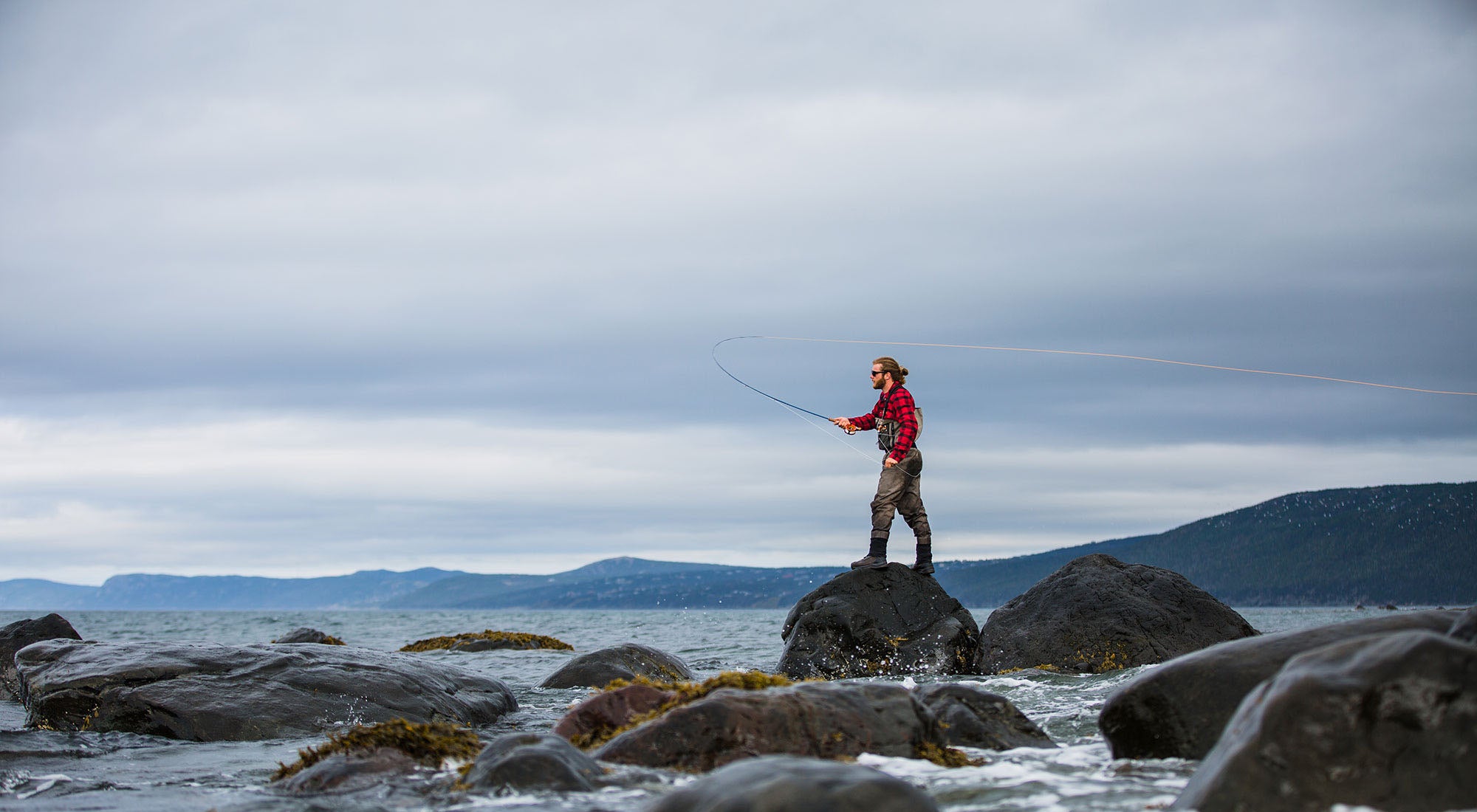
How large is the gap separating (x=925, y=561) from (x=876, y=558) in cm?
71

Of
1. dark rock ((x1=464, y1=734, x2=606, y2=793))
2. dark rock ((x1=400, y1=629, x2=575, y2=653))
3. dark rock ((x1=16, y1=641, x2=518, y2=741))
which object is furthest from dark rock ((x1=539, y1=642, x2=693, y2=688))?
dark rock ((x1=400, y1=629, x2=575, y2=653))

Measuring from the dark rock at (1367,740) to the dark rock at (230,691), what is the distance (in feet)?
28.0

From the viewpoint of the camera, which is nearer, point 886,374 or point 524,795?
point 524,795

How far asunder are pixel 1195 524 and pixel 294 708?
7904 inches

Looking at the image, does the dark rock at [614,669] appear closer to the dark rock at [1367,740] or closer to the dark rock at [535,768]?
the dark rock at [535,768]

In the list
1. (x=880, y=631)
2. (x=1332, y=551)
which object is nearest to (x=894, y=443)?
(x=880, y=631)

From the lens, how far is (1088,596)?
46.5 feet

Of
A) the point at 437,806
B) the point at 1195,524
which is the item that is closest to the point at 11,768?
the point at 437,806

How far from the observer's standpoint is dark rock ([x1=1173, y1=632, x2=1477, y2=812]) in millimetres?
4922

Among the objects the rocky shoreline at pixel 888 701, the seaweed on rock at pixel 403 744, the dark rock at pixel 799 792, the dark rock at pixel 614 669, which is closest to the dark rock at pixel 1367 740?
the rocky shoreline at pixel 888 701

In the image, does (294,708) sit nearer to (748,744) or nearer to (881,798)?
(748,744)

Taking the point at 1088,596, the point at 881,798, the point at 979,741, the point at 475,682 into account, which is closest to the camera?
Answer: the point at 881,798

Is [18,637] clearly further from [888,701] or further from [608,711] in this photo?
[888,701]

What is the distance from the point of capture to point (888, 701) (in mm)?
7586
